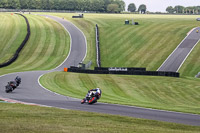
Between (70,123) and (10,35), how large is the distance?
252ft

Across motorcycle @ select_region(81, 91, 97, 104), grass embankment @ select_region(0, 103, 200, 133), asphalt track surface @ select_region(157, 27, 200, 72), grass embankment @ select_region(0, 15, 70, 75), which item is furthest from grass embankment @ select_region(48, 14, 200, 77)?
grass embankment @ select_region(0, 103, 200, 133)

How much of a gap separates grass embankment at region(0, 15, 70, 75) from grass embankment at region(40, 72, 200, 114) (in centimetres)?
1944

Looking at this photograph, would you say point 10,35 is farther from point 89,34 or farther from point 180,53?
point 180,53

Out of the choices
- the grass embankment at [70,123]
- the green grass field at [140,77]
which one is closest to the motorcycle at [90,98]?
the green grass field at [140,77]

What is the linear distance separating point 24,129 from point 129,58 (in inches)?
2389

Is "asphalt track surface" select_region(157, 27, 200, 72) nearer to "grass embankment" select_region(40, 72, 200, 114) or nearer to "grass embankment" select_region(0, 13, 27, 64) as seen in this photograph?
"grass embankment" select_region(40, 72, 200, 114)

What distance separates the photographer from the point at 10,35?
91.2m

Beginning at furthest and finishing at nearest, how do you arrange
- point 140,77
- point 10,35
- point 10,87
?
point 10,35
point 140,77
point 10,87

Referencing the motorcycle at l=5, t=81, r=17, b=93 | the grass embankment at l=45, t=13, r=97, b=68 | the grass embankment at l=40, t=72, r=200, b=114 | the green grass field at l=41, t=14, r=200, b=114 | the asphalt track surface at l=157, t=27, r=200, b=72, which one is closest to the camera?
the motorcycle at l=5, t=81, r=17, b=93

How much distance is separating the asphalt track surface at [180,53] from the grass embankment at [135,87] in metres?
15.3

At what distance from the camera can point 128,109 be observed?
24266 millimetres

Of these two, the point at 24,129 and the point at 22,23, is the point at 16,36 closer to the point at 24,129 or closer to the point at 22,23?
the point at 22,23

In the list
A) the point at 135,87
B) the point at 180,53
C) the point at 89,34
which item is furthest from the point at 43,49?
the point at 135,87

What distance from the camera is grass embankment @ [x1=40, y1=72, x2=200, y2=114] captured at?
37.5 metres
